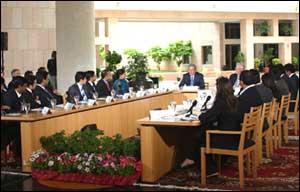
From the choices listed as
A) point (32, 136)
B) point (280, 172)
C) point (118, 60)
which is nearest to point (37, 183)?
point (32, 136)

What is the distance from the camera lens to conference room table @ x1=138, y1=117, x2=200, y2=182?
18.2ft

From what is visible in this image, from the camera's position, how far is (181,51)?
25.4 metres

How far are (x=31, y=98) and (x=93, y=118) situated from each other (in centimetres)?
87

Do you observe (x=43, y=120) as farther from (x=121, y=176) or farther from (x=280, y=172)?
(x=280, y=172)

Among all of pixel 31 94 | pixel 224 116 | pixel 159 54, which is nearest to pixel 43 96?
pixel 31 94

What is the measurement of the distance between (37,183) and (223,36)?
20.3m

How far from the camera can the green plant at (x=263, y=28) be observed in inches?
907

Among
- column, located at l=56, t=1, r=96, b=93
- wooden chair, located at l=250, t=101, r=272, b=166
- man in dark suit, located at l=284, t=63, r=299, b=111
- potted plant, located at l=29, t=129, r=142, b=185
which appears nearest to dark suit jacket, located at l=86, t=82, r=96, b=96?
column, located at l=56, t=1, r=96, b=93

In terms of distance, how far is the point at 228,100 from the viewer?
547 centimetres

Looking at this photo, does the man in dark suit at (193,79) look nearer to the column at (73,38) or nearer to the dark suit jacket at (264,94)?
the column at (73,38)

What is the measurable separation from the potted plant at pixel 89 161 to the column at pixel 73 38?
5106mm

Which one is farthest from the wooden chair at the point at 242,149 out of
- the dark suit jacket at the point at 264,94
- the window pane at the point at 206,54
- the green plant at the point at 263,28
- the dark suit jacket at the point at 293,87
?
the window pane at the point at 206,54

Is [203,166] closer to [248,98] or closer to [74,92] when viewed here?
[248,98]

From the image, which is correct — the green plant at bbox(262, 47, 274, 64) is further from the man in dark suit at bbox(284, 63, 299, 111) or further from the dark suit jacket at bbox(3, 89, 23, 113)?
the dark suit jacket at bbox(3, 89, 23, 113)
